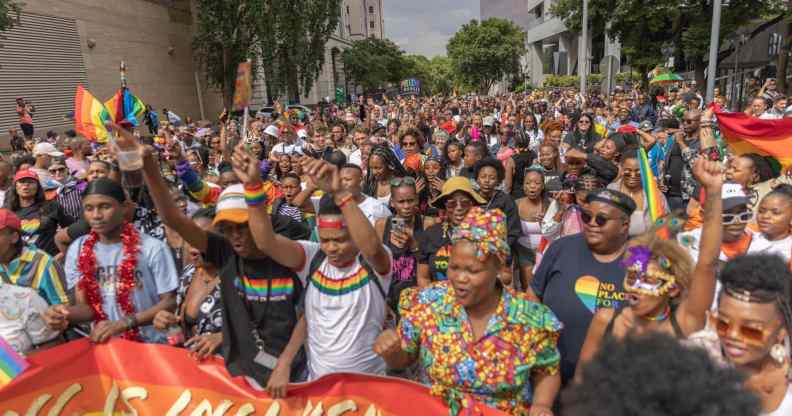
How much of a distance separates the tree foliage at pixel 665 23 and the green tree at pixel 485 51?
98.0ft

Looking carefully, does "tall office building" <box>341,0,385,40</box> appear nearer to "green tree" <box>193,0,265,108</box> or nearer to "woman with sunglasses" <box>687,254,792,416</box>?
"green tree" <box>193,0,265,108</box>

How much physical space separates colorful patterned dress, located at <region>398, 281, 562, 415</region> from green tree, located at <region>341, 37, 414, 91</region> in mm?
55087

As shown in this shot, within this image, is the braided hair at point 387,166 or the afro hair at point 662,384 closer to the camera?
the afro hair at point 662,384

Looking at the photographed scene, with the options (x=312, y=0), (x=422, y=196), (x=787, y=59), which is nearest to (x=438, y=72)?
(x=312, y=0)

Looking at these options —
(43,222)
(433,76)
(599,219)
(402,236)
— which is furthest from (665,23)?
(433,76)

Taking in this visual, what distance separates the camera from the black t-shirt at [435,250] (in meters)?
3.52

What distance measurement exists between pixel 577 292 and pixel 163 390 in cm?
234

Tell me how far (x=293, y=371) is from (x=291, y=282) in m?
0.49

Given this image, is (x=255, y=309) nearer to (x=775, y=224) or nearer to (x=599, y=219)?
(x=599, y=219)

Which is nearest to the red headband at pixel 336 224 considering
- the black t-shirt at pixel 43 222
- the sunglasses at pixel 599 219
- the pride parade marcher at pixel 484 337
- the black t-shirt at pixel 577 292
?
the pride parade marcher at pixel 484 337

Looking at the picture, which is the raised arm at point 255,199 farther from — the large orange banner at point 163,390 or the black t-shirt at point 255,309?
the large orange banner at point 163,390

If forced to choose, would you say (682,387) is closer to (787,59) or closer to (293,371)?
(293,371)

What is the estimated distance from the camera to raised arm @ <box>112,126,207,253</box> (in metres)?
2.64

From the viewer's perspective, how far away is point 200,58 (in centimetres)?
2677
